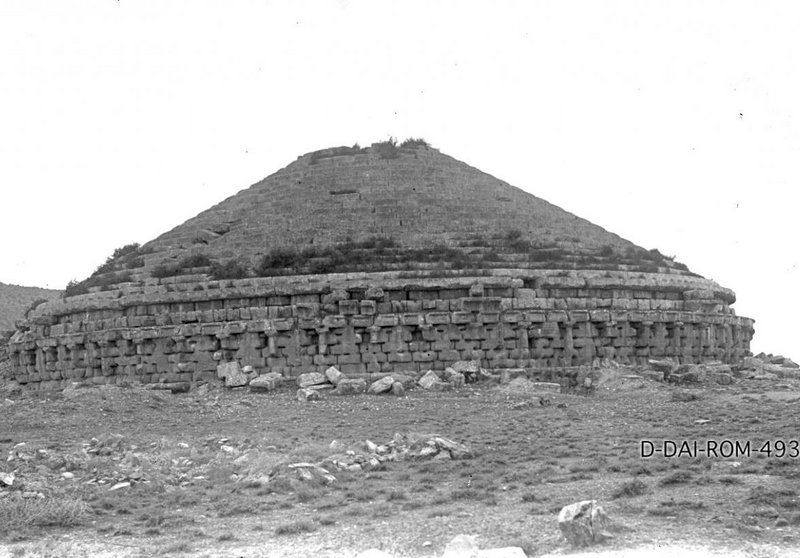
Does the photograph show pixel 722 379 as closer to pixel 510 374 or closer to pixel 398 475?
pixel 510 374

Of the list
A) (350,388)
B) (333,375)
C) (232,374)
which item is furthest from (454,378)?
(232,374)

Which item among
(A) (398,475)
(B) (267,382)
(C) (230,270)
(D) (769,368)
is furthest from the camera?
(D) (769,368)

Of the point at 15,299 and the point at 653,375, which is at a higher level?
the point at 15,299

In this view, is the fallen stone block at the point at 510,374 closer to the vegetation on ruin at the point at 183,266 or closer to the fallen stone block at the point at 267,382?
the fallen stone block at the point at 267,382

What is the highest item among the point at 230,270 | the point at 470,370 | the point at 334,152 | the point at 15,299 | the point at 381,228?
the point at 334,152

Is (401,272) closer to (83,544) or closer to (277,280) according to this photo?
(277,280)

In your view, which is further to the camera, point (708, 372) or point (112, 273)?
point (112, 273)

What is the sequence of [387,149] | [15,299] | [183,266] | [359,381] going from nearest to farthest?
[359,381], [183,266], [387,149], [15,299]

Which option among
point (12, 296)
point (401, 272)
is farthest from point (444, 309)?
point (12, 296)

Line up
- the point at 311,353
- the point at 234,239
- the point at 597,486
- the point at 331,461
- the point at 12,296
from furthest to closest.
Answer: the point at 12,296
the point at 234,239
the point at 311,353
the point at 331,461
the point at 597,486
